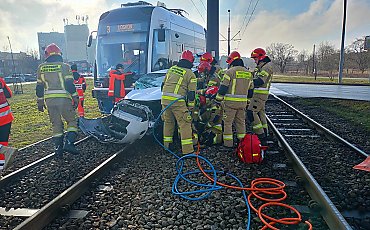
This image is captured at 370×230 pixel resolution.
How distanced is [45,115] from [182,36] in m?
6.44

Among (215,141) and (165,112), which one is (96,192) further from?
(215,141)

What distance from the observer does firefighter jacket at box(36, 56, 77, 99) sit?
612 cm

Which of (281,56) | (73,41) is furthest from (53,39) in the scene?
(281,56)

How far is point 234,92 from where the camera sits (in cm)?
632

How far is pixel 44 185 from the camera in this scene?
4719mm

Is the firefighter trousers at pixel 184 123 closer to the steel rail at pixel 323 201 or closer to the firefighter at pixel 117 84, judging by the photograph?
the steel rail at pixel 323 201

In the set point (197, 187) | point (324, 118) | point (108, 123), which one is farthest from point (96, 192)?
point (324, 118)

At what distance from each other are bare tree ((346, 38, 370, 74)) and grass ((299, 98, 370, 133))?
27745 mm

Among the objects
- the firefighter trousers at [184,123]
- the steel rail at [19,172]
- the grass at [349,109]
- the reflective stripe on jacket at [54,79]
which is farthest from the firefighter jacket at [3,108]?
the grass at [349,109]

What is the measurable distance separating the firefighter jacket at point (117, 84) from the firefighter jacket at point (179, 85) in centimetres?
326

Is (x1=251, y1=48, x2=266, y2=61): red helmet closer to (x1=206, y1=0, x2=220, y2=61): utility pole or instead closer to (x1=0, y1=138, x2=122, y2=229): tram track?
(x1=0, y1=138, x2=122, y2=229): tram track

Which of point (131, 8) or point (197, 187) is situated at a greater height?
point (131, 8)

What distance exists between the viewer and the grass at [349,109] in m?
9.80

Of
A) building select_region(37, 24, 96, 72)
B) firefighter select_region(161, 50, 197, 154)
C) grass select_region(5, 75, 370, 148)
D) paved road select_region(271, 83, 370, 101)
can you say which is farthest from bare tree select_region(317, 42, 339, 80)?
building select_region(37, 24, 96, 72)
